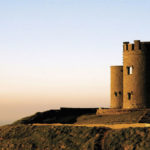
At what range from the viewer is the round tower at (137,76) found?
57156 millimetres

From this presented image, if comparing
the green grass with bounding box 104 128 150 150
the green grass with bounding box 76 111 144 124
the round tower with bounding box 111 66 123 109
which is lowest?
the green grass with bounding box 104 128 150 150

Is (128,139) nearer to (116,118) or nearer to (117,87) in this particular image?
(116,118)

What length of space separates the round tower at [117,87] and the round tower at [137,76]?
3.29 m

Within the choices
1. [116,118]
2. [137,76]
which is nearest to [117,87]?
[137,76]

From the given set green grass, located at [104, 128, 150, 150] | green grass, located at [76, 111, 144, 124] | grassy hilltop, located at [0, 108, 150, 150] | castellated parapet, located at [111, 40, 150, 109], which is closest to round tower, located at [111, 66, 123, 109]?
castellated parapet, located at [111, 40, 150, 109]

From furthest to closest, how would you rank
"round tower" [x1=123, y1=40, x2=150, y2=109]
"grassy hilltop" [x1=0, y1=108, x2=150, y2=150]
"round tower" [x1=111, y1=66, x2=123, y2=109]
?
"round tower" [x1=111, y1=66, x2=123, y2=109], "round tower" [x1=123, y1=40, x2=150, y2=109], "grassy hilltop" [x1=0, y1=108, x2=150, y2=150]

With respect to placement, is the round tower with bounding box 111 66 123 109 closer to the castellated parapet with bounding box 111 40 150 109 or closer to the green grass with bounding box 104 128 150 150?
the castellated parapet with bounding box 111 40 150 109

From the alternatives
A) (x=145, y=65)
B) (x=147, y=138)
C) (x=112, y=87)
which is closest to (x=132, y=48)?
(x=145, y=65)

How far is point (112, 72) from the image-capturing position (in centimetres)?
6262

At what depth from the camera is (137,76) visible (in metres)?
57.3

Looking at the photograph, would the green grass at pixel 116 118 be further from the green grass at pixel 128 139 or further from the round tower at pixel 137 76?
the green grass at pixel 128 139

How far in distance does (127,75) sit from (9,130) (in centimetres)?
1654

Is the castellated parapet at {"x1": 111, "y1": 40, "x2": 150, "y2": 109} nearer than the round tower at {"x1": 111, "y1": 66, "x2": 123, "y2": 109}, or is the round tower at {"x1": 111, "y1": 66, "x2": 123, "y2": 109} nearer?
the castellated parapet at {"x1": 111, "y1": 40, "x2": 150, "y2": 109}

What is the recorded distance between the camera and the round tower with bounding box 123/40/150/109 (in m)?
57.2
